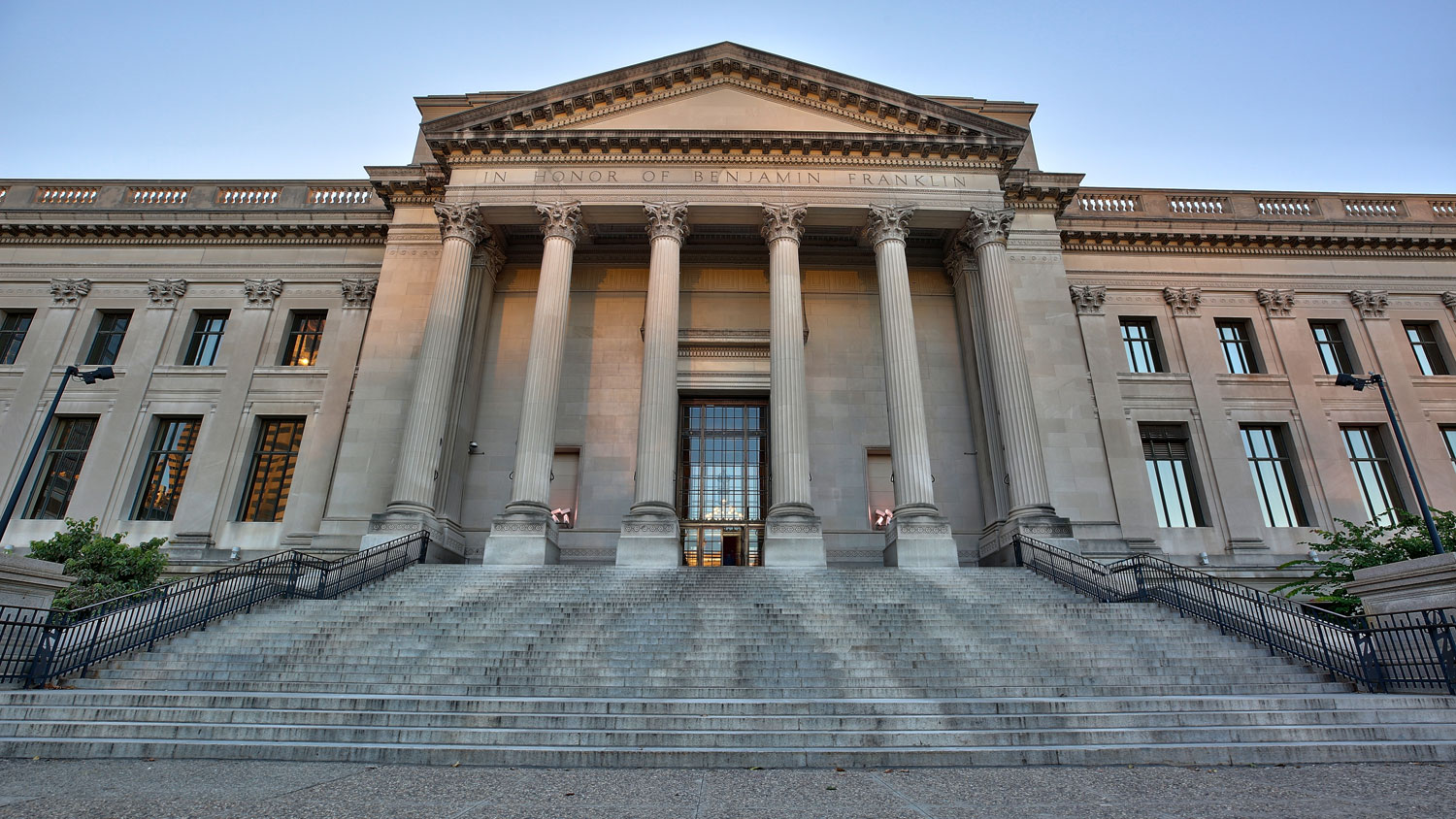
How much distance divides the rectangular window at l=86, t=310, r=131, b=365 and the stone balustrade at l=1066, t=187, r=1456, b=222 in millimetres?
32634

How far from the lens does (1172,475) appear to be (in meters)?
22.3

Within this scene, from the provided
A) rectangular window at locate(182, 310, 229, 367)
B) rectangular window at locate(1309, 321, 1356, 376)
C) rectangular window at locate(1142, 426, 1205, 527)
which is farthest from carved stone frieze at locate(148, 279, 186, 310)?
rectangular window at locate(1309, 321, 1356, 376)

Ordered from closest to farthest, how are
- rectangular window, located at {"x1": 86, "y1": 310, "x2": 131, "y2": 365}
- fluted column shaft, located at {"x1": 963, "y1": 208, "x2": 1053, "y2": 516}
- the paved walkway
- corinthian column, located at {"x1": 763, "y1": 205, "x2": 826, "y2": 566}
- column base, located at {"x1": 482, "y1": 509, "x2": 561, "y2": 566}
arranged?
the paved walkway → column base, located at {"x1": 482, "y1": 509, "x2": 561, "y2": 566} → corinthian column, located at {"x1": 763, "y1": 205, "x2": 826, "y2": 566} → fluted column shaft, located at {"x1": 963, "y1": 208, "x2": 1053, "y2": 516} → rectangular window, located at {"x1": 86, "y1": 310, "x2": 131, "y2": 365}

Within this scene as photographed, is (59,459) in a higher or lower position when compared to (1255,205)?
lower

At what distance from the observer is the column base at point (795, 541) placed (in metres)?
16.6

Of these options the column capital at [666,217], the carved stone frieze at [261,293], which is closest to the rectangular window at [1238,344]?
the column capital at [666,217]

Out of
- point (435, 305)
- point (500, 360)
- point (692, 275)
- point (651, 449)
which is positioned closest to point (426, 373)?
point (435, 305)

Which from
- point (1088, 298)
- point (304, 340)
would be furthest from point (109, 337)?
point (1088, 298)

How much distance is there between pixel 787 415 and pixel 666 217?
272 inches

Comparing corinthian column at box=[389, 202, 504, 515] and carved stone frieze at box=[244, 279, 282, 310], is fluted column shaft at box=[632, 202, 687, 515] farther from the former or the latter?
carved stone frieze at box=[244, 279, 282, 310]

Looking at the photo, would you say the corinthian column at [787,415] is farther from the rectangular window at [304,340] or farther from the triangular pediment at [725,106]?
the rectangular window at [304,340]

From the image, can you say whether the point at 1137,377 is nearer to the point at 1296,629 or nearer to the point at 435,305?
the point at 1296,629

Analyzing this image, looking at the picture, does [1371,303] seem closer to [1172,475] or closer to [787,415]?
[1172,475]

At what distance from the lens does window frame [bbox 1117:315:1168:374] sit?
23.6 meters
